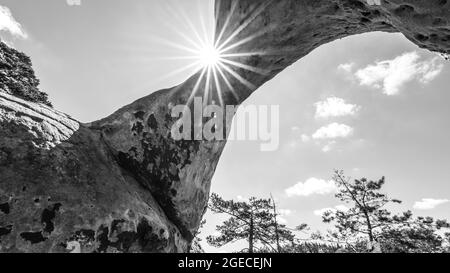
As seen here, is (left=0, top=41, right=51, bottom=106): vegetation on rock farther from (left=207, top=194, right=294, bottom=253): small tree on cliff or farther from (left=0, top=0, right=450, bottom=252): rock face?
(left=207, top=194, right=294, bottom=253): small tree on cliff

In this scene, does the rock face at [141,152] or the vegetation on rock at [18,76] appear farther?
the vegetation on rock at [18,76]

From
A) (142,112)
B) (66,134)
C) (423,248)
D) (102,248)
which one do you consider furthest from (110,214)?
(423,248)

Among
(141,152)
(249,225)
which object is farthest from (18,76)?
(249,225)

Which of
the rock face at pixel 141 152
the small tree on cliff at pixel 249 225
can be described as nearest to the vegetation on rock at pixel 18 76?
the rock face at pixel 141 152

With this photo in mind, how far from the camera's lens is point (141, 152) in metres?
4.99

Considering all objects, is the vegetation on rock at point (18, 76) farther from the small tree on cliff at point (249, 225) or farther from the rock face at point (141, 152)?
the small tree on cliff at point (249, 225)

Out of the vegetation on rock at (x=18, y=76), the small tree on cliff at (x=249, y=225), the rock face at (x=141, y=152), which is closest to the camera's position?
the rock face at (x=141, y=152)

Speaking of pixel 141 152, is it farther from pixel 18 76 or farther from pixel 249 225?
pixel 249 225

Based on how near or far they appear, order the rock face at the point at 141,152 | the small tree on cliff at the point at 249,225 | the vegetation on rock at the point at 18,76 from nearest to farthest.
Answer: the rock face at the point at 141,152
the vegetation on rock at the point at 18,76
the small tree on cliff at the point at 249,225

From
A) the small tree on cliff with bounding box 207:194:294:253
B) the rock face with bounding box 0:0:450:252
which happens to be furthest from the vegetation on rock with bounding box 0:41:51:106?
the small tree on cliff with bounding box 207:194:294:253

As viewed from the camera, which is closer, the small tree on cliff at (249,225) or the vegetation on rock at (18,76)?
the vegetation on rock at (18,76)

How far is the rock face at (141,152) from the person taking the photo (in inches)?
122
